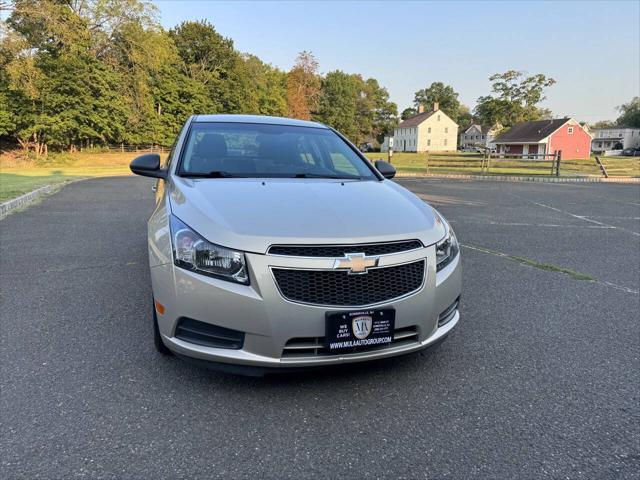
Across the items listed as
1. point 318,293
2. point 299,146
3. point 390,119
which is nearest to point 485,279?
point 299,146

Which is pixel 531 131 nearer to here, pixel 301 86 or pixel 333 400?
pixel 301 86

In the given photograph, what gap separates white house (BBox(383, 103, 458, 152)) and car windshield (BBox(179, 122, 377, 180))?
81.1m

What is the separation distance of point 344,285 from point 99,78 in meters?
38.5

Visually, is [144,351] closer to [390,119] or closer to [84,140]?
[84,140]

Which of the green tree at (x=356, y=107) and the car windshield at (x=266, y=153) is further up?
the green tree at (x=356, y=107)

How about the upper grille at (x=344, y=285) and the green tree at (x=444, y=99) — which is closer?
the upper grille at (x=344, y=285)

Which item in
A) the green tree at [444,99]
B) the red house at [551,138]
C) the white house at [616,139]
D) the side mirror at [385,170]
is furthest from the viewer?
the green tree at [444,99]

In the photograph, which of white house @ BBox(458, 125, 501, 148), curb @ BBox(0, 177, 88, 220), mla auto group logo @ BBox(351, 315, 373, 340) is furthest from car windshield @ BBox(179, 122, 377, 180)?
white house @ BBox(458, 125, 501, 148)

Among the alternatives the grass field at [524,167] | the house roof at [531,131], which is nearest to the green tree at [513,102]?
the house roof at [531,131]

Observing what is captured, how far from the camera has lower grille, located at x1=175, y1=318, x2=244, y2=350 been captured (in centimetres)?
213

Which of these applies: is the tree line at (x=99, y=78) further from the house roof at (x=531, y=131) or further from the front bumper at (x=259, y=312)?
the house roof at (x=531, y=131)

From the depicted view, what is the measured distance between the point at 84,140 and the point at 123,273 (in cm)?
3990

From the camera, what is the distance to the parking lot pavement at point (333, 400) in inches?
74.1

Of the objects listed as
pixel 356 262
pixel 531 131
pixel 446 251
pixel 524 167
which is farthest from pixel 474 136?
pixel 356 262
